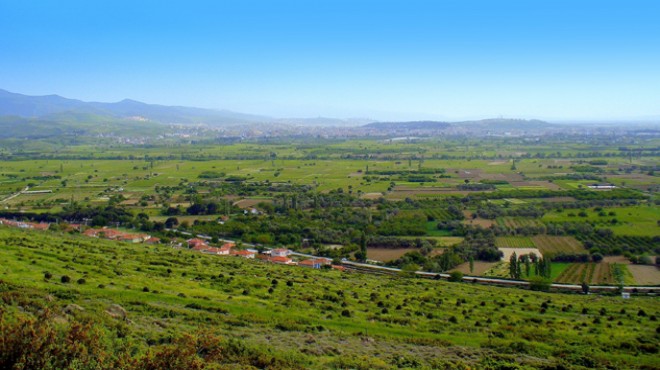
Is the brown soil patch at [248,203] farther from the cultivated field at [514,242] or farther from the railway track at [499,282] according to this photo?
the cultivated field at [514,242]

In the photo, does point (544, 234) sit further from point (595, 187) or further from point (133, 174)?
point (133, 174)

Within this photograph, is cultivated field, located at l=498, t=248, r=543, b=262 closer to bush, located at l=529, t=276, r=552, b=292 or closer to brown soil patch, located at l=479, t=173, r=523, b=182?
bush, located at l=529, t=276, r=552, b=292

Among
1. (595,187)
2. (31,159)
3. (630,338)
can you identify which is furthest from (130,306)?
(31,159)

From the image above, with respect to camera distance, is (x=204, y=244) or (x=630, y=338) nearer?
(x=630, y=338)

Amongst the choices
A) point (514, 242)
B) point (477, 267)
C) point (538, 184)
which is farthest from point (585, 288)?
point (538, 184)

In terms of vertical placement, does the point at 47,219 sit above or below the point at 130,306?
below

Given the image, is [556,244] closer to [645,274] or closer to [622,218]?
[645,274]
